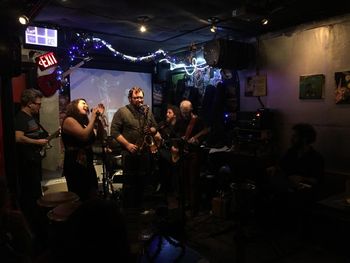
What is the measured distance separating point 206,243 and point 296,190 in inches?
47.2

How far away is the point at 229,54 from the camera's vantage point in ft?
17.3

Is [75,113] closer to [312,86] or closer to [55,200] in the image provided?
[55,200]

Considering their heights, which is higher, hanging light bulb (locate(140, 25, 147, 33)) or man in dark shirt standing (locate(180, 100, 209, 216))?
hanging light bulb (locate(140, 25, 147, 33))

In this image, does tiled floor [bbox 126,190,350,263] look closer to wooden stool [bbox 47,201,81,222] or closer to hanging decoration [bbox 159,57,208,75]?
wooden stool [bbox 47,201,81,222]

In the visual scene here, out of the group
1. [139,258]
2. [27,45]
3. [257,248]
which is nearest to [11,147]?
[139,258]

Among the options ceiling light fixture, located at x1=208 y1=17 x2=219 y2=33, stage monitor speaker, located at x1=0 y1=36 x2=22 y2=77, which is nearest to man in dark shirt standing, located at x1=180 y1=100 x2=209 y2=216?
ceiling light fixture, located at x1=208 y1=17 x2=219 y2=33

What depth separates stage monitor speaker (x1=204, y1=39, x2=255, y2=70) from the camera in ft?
17.0

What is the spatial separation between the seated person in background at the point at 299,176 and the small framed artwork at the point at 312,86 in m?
0.86

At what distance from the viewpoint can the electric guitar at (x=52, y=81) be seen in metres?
5.93

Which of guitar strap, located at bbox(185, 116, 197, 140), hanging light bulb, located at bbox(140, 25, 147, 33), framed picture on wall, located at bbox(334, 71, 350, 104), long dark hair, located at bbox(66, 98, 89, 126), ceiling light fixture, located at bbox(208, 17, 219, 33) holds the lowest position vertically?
guitar strap, located at bbox(185, 116, 197, 140)

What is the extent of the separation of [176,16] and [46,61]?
262 centimetres

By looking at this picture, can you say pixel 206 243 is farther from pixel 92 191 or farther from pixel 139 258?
pixel 139 258

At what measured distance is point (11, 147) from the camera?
2303 mm

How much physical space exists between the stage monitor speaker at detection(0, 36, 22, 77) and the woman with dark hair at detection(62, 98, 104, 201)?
116cm
